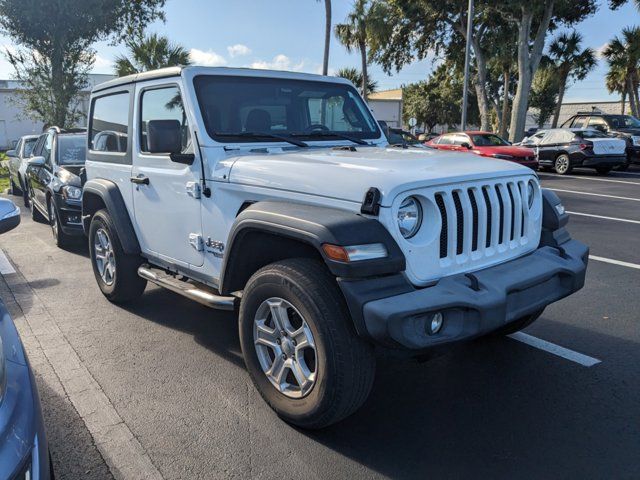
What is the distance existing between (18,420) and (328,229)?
1.45m

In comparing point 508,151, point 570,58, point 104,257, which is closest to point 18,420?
point 104,257

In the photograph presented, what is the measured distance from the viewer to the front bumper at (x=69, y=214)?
744 centimetres

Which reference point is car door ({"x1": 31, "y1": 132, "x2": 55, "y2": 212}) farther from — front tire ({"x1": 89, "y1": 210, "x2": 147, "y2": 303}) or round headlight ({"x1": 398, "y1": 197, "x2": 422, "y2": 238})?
round headlight ({"x1": 398, "y1": 197, "x2": 422, "y2": 238})

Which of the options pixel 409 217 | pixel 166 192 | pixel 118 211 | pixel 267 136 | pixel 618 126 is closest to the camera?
pixel 409 217

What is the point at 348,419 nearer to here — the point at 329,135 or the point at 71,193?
the point at 329,135

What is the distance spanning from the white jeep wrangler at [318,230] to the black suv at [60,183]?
3.26m

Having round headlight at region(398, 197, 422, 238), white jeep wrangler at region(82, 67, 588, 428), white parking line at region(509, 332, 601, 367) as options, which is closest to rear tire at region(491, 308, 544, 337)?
white jeep wrangler at region(82, 67, 588, 428)

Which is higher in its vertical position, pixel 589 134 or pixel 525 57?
pixel 525 57

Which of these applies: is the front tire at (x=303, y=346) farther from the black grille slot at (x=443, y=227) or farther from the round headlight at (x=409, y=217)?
the black grille slot at (x=443, y=227)

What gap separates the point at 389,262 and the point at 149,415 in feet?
5.71

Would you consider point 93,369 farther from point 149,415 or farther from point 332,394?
point 332,394

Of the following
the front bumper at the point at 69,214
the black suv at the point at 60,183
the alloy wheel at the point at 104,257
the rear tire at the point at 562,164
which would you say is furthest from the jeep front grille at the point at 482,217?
the rear tire at the point at 562,164

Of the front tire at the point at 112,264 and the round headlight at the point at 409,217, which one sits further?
the front tire at the point at 112,264

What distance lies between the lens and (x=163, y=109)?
4.11m
